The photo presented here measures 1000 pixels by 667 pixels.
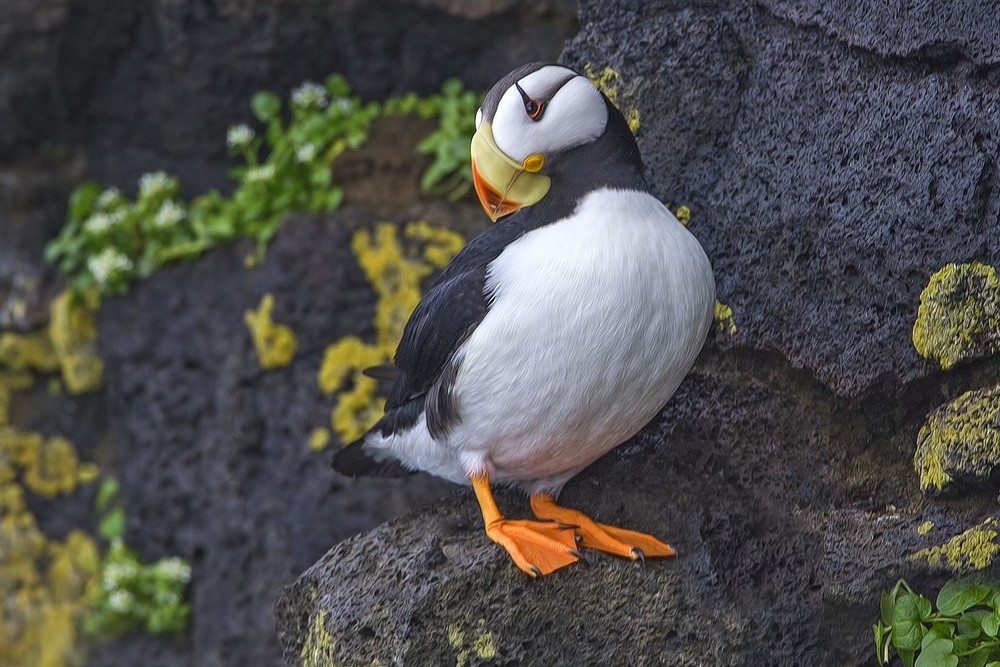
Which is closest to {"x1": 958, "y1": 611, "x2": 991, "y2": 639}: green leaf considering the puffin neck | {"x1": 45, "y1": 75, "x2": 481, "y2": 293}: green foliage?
the puffin neck

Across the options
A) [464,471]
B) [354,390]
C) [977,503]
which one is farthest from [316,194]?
[977,503]

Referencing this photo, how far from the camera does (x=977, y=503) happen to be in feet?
8.10

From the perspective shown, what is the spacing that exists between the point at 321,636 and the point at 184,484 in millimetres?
1818

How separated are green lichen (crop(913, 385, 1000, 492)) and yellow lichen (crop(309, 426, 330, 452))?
6.57 feet

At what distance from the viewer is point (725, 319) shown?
283 centimetres

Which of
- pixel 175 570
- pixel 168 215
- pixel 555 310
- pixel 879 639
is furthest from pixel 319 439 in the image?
pixel 879 639

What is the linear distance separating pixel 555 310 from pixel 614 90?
3.14ft

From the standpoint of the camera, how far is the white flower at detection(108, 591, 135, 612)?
425cm

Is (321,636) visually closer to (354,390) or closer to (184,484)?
(354,390)

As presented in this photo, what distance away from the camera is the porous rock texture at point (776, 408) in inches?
97.5

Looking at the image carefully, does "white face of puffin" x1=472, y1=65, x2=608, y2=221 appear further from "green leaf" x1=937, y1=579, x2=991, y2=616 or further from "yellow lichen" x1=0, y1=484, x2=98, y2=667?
"yellow lichen" x1=0, y1=484, x2=98, y2=667

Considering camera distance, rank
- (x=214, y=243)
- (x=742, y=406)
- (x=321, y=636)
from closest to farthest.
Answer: (x=321, y=636), (x=742, y=406), (x=214, y=243)

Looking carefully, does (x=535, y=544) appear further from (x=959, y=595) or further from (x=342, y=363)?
(x=342, y=363)

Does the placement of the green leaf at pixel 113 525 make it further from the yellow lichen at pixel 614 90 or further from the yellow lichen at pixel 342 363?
the yellow lichen at pixel 614 90
